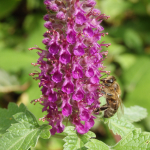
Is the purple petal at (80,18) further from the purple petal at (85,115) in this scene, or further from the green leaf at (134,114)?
the green leaf at (134,114)

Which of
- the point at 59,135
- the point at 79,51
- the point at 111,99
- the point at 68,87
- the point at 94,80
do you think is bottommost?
the point at 59,135

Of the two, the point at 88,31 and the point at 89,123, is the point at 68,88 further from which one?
the point at 88,31

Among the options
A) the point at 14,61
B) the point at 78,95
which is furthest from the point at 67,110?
the point at 14,61

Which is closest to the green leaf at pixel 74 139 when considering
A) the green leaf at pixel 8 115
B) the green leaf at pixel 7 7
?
the green leaf at pixel 8 115

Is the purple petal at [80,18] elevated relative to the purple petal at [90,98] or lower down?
elevated

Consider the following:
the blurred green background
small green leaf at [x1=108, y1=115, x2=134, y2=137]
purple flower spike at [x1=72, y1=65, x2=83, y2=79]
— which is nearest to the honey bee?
small green leaf at [x1=108, y1=115, x2=134, y2=137]

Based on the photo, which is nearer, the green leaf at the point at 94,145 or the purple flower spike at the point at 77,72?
the green leaf at the point at 94,145
